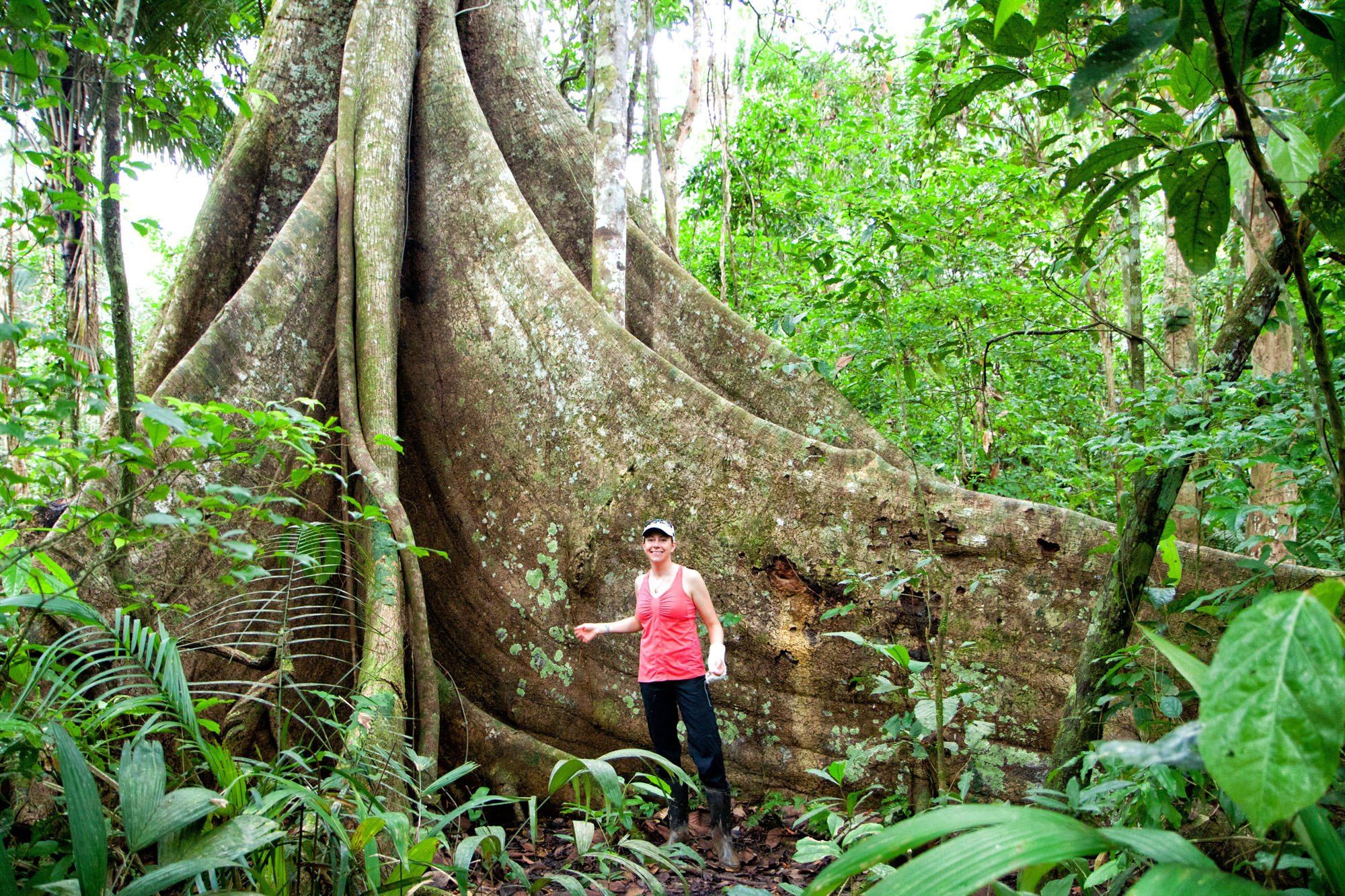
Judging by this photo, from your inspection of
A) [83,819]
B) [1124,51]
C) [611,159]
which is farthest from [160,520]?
[611,159]

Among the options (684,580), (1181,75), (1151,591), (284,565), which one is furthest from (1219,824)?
(284,565)

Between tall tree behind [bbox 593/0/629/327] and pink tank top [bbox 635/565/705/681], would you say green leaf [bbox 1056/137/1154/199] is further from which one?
tall tree behind [bbox 593/0/629/327]

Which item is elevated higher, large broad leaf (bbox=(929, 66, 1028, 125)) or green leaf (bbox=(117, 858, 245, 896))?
large broad leaf (bbox=(929, 66, 1028, 125))

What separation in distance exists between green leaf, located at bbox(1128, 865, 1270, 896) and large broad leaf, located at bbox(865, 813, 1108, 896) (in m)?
0.05

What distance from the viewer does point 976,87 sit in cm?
150

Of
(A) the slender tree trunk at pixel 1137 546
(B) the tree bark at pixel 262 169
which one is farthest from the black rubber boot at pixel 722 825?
(B) the tree bark at pixel 262 169

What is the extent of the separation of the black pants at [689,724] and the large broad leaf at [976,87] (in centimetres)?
254

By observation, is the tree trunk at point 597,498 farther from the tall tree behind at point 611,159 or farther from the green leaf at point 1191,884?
the green leaf at point 1191,884

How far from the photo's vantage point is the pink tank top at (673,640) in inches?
138

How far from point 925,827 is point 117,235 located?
8.43 feet

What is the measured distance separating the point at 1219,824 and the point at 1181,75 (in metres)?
1.50

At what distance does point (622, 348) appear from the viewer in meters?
4.16

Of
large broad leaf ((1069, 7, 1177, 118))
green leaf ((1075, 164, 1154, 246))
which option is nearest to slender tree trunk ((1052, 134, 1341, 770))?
green leaf ((1075, 164, 1154, 246))

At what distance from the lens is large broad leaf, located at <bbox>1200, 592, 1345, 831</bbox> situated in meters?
0.73
